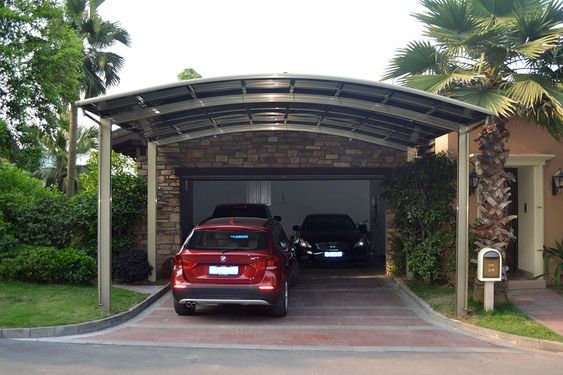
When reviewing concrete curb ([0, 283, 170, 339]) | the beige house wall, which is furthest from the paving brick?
the beige house wall

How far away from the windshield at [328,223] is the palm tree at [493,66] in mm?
6821

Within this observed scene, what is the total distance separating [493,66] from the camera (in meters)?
10.0

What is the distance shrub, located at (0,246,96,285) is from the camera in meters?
11.9

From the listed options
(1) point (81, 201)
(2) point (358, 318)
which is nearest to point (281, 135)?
(1) point (81, 201)

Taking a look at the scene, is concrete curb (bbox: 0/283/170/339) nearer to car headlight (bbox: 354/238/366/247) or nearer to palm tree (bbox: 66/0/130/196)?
car headlight (bbox: 354/238/366/247)

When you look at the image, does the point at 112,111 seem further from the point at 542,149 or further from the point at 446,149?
the point at 542,149

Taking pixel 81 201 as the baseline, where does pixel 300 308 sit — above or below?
below

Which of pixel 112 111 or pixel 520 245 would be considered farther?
pixel 520 245

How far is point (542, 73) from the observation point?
10398 millimetres

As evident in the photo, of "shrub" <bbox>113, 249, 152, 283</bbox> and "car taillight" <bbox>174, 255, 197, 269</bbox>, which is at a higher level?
"car taillight" <bbox>174, 255, 197, 269</bbox>

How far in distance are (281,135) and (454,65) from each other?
17.6 ft

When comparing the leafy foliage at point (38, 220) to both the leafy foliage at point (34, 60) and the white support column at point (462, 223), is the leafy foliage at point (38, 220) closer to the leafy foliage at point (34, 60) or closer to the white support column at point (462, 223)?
the leafy foliage at point (34, 60)

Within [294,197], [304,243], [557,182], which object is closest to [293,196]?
[294,197]

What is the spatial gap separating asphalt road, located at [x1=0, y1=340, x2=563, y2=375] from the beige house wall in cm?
541
